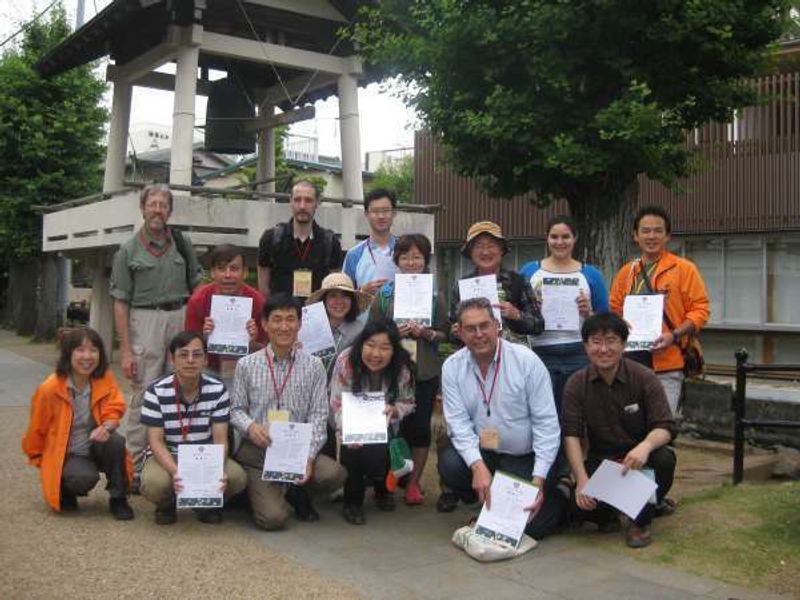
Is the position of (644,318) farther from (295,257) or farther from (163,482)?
(163,482)

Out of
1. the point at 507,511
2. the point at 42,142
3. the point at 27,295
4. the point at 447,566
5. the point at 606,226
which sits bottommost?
the point at 447,566

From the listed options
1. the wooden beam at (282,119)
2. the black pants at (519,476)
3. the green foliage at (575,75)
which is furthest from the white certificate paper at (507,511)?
the wooden beam at (282,119)

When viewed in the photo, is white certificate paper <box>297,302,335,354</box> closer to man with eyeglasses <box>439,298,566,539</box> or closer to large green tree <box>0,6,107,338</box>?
man with eyeglasses <box>439,298,566,539</box>

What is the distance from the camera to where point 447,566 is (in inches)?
175

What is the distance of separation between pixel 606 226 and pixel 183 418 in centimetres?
493

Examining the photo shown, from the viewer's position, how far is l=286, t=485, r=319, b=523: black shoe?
529cm

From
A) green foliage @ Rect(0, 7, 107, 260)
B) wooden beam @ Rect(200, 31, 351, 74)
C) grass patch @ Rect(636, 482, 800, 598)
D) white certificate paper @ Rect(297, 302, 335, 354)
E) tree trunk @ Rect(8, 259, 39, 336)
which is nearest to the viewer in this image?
grass patch @ Rect(636, 482, 800, 598)

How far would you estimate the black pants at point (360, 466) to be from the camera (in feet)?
17.0

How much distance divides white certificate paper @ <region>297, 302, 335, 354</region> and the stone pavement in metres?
1.11

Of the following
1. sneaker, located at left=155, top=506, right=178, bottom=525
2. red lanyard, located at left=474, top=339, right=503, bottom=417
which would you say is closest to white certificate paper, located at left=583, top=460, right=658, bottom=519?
red lanyard, located at left=474, top=339, right=503, bottom=417

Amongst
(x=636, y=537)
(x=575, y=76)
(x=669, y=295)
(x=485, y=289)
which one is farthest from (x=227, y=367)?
(x=575, y=76)

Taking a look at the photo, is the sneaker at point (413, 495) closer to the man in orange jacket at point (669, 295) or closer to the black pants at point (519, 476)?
the black pants at point (519, 476)

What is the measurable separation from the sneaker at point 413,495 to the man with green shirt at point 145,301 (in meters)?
1.85

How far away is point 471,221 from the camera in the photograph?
19.7 m
